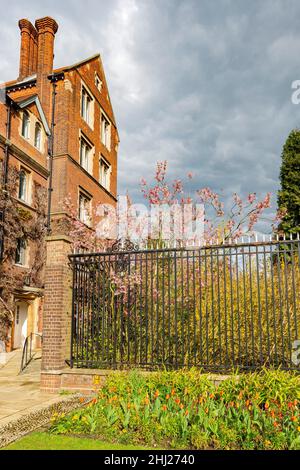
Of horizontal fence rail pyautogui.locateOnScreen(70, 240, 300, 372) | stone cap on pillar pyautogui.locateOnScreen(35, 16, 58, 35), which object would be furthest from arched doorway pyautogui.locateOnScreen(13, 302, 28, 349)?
stone cap on pillar pyautogui.locateOnScreen(35, 16, 58, 35)

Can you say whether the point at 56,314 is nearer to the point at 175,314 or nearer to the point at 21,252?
the point at 175,314

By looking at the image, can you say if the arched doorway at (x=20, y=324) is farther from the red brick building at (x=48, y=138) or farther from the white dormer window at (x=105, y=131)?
the white dormer window at (x=105, y=131)

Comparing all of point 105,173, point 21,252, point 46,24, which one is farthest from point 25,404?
point 46,24

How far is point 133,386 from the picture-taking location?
232 inches

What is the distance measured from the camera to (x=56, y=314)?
25.7 feet

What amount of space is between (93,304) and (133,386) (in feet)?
8.37

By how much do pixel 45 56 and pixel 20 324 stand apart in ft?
47.9

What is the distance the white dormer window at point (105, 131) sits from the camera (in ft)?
83.3

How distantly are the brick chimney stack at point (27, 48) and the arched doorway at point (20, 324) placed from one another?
1325 cm

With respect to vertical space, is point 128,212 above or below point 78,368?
above

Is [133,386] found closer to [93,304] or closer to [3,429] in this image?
[3,429]

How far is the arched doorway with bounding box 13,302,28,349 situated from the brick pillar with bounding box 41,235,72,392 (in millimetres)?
10029

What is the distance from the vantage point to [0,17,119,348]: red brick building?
17.6 meters
